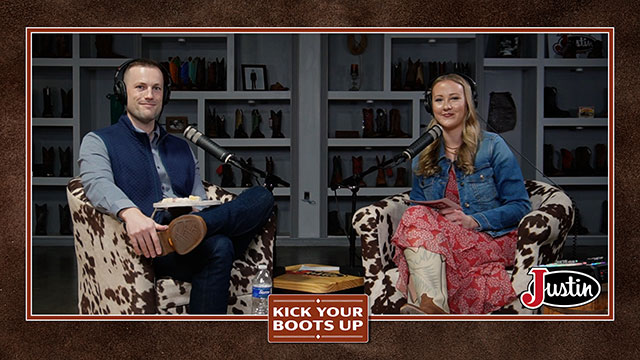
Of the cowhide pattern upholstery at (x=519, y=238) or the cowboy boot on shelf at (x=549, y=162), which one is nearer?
the cowhide pattern upholstery at (x=519, y=238)

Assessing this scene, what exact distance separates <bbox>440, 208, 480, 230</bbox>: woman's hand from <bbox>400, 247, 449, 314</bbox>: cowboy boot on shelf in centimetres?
21

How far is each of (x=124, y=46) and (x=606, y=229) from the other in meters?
2.15

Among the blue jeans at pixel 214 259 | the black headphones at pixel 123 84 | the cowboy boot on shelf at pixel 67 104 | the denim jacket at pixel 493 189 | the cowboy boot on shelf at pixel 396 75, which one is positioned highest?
the cowboy boot on shelf at pixel 396 75

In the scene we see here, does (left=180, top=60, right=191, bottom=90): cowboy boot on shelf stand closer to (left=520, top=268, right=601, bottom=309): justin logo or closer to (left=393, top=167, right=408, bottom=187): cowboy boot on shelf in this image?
(left=393, top=167, right=408, bottom=187): cowboy boot on shelf

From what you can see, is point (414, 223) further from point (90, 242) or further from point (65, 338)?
point (65, 338)

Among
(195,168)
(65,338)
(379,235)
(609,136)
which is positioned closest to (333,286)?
(379,235)

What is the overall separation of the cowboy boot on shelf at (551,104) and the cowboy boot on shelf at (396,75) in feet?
2.10

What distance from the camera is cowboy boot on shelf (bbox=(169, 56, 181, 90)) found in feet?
8.88

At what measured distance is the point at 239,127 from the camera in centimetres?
291

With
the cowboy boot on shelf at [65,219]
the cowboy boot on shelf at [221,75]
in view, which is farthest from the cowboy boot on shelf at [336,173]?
the cowboy boot on shelf at [65,219]

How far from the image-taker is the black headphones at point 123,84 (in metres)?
2.68

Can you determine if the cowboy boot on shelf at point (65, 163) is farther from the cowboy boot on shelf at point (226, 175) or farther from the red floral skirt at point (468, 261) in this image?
the red floral skirt at point (468, 261)

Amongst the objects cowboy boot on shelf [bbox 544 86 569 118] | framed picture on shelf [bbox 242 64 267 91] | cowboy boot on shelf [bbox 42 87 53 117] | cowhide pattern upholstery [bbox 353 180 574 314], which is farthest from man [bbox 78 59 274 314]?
cowboy boot on shelf [bbox 544 86 569 118]

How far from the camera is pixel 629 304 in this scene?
276 cm
